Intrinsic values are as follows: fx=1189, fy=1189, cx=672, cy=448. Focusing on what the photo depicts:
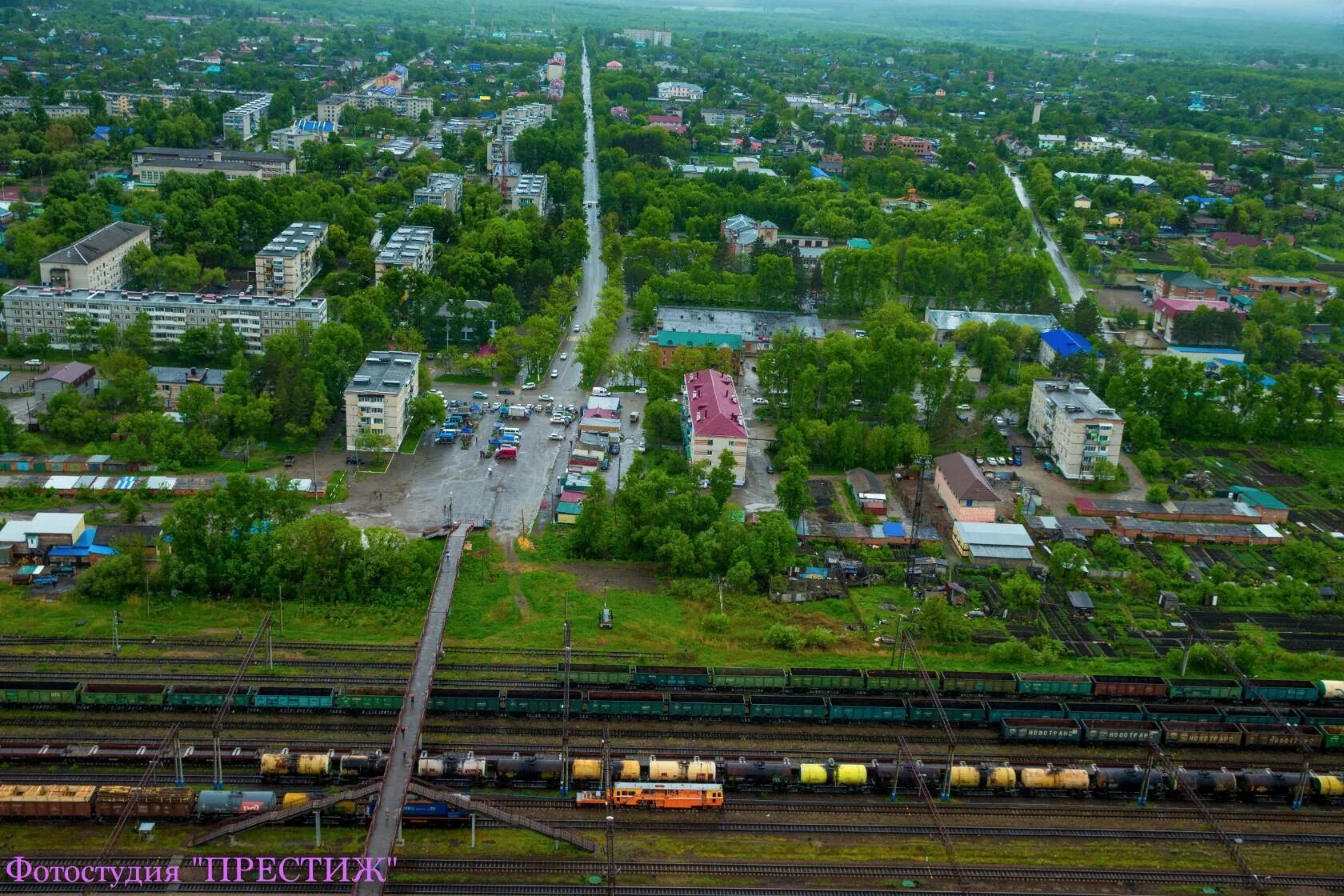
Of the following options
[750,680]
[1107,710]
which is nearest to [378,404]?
[750,680]

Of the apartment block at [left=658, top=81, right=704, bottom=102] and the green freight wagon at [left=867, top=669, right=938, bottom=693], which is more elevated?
the apartment block at [left=658, top=81, right=704, bottom=102]

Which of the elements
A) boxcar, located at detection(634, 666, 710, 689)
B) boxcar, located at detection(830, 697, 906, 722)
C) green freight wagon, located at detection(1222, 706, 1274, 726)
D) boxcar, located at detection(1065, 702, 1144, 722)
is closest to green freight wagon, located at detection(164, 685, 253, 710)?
boxcar, located at detection(634, 666, 710, 689)

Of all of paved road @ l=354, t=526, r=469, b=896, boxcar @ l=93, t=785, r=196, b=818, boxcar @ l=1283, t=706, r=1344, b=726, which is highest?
paved road @ l=354, t=526, r=469, b=896

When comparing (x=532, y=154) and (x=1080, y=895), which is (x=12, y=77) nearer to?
(x=532, y=154)

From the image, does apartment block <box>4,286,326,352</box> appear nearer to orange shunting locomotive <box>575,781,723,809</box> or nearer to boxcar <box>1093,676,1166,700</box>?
orange shunting locomotive <box>575,781,723,809</box>

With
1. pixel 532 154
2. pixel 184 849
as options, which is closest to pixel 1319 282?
pixel 532 154

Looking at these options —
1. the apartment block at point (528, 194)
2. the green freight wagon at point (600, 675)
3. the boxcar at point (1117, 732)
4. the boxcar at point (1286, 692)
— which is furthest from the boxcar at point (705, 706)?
the apartment block at point (528, 194)
